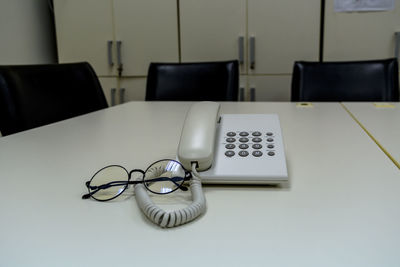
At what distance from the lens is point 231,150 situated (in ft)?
1.88

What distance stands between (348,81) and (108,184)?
4.45 feet

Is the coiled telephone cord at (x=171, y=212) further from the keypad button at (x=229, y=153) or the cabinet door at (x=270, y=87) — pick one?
the cabinet door at (x=270, y=87)

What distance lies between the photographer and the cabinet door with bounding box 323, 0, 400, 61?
2.04 metres

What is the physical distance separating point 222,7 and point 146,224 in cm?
198

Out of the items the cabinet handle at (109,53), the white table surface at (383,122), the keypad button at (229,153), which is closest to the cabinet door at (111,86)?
the cabinet handle at (109,53)

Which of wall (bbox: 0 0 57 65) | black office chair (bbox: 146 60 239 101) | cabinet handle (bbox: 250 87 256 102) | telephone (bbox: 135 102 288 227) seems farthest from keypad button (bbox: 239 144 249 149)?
wall (bbox: 0 0 57 65)

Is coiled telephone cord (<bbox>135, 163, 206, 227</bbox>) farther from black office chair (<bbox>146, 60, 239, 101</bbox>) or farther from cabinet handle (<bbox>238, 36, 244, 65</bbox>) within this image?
cabinet handle (<bbox>238, 36, 244, 65</bbox>)

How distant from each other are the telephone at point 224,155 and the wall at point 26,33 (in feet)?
6.69

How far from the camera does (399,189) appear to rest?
498mm

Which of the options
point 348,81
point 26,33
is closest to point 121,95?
point 26,33

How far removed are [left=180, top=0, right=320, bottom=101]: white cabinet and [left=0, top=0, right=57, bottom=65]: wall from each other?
3.40 feet

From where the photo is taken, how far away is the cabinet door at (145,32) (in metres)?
2.26

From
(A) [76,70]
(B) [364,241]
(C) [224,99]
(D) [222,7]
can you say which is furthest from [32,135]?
(D) [222,7]

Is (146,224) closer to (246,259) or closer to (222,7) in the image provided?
(246,259)
